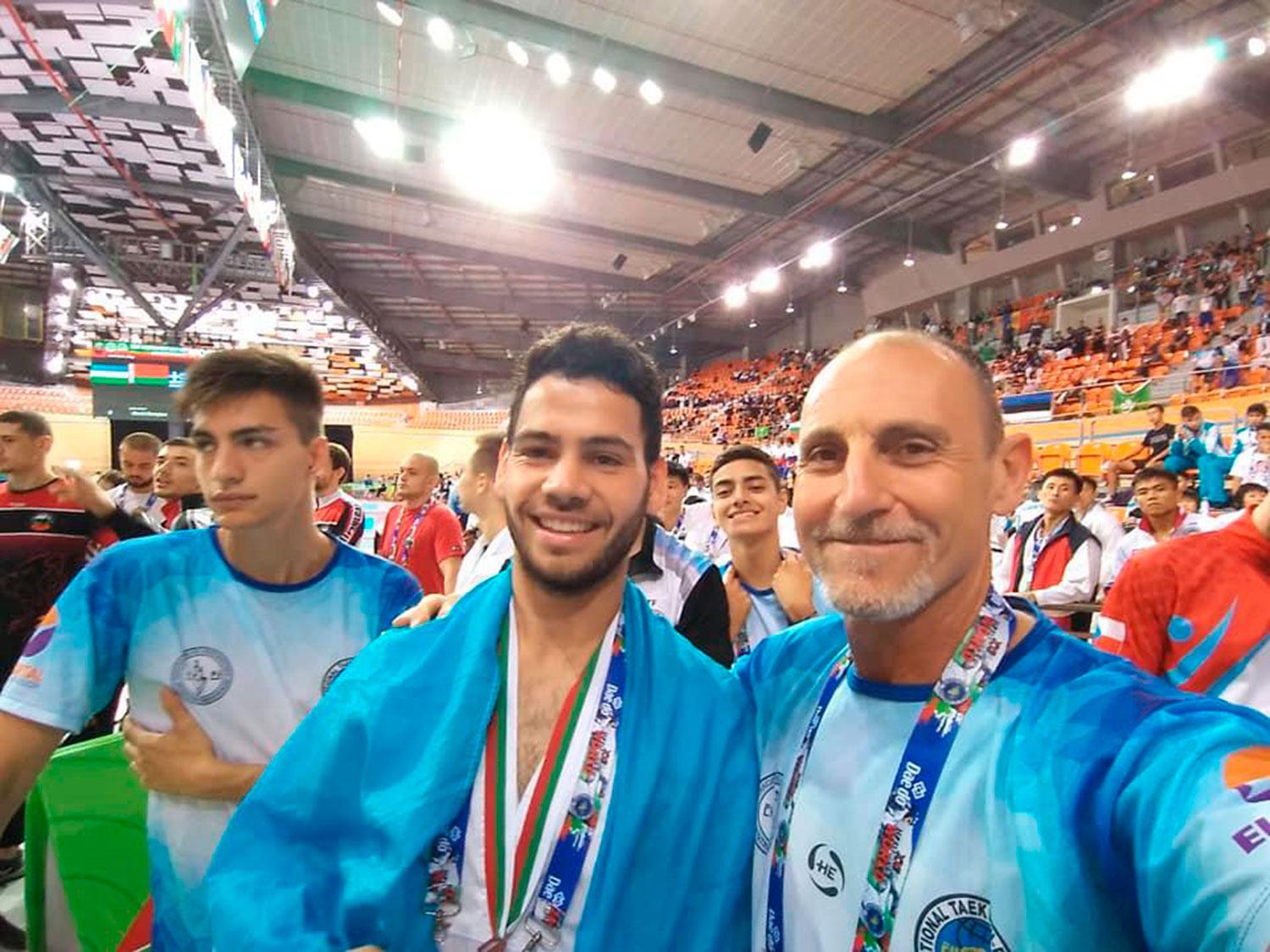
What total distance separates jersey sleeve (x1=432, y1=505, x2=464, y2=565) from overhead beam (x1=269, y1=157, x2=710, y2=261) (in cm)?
1078

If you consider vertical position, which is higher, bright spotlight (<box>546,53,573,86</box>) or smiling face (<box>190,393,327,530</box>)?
bright spotlight (<box>546,53,573,86</box>)

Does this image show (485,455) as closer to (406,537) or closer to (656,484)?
(406,537)

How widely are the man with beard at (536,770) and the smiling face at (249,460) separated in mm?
722

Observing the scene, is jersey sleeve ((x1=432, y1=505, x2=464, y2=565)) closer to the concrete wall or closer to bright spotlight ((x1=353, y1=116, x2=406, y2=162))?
bright spotlight ((x1=353, y1=116, x2=406, y2=162))

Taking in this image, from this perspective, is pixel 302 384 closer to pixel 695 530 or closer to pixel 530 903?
pixel 530 903

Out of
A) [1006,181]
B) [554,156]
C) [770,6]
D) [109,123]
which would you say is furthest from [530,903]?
[1006,181]

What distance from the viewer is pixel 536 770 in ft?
3.91

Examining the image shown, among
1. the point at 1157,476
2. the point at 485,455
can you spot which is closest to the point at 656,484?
the point at 485,455

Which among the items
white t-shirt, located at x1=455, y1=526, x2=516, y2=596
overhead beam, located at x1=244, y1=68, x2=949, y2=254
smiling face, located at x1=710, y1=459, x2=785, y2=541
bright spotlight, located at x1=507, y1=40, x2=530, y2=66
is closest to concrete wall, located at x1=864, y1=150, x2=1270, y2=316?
overhead beam, located at x1=244, y1=68, x2=949, y2=254

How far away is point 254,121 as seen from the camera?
1196 cm

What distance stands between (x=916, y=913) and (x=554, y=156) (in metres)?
13.4

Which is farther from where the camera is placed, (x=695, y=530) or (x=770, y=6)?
(x=770, y=6)

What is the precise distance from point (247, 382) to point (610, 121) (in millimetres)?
11696

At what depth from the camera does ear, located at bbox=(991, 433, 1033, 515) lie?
1.19 metres
